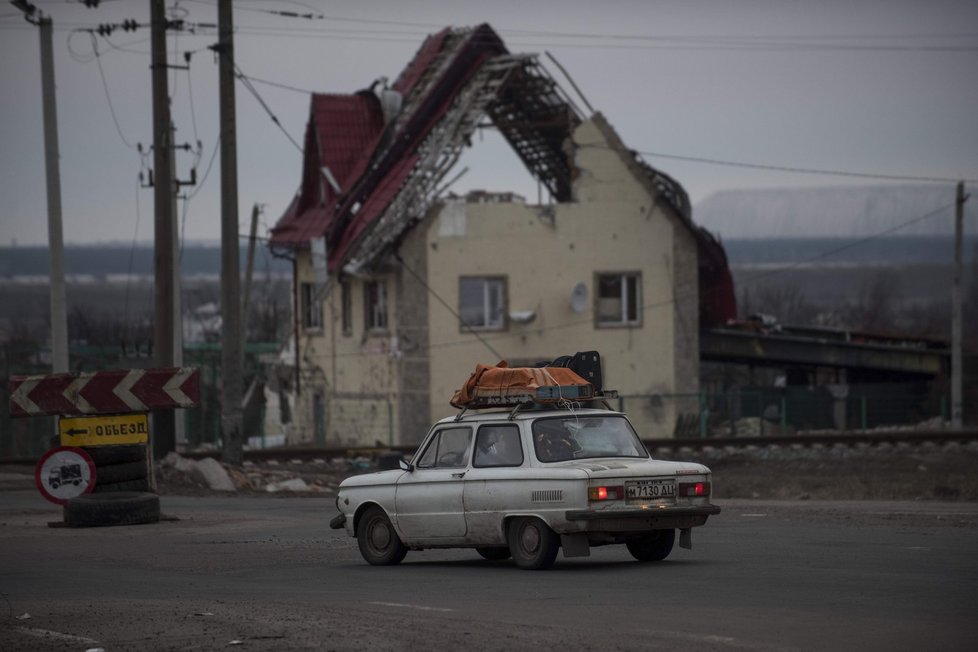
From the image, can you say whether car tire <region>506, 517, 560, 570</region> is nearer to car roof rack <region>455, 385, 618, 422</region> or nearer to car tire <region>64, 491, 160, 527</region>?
car roof rack <region>455, 385, 618, 422</region>

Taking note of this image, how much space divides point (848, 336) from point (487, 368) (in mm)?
36048

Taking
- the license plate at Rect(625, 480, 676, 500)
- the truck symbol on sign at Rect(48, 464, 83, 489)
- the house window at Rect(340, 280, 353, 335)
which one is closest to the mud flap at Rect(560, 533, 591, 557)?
the license plate at Rect(625, 480, 676, 500)

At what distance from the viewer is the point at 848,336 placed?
49938 mm

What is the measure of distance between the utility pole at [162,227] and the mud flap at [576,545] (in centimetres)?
1937

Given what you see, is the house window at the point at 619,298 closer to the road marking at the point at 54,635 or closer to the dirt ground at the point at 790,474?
the dirt ground at the point at 790,474

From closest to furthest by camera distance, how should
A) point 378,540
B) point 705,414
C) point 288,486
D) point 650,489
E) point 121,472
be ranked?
1. point 650,489
2. point 378,540
3. point 121,472
4. point 288,486
5. point 705,414

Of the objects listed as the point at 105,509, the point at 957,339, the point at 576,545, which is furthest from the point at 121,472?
the point at 957,339

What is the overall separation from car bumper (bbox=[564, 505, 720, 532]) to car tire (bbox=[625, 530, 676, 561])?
54cm

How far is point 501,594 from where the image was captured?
41.4 ft

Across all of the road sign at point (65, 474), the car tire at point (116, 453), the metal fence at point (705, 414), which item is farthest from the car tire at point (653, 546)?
the metal fence at point (705, 414)

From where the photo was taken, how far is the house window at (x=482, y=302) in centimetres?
4793

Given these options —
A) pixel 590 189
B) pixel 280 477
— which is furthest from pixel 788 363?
pixel 280 477

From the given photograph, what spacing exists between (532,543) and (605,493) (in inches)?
39.3

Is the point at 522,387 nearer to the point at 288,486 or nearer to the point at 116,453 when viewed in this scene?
the point at 116,453
